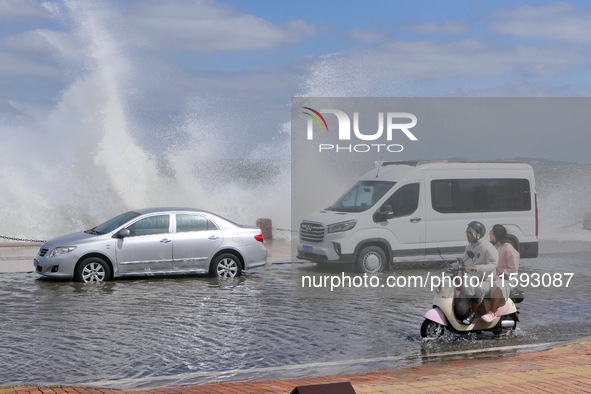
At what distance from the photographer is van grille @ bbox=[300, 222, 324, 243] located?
20734mm

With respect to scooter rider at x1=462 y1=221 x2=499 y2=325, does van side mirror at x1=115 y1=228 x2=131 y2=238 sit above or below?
above

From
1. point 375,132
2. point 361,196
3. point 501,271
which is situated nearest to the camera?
point 501,271

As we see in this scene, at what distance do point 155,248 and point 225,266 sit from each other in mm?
1530

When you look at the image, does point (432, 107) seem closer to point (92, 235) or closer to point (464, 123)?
point (464, 123)

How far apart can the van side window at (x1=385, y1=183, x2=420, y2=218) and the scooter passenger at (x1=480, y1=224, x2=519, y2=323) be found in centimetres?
765

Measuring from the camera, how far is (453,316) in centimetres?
1175

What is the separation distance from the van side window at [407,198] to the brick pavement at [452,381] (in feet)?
34.2

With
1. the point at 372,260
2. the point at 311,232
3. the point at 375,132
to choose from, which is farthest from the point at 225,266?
the point at 375,132

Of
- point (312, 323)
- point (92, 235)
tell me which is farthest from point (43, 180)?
point (312, 323)

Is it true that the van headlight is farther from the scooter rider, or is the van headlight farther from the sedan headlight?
the scooter rider

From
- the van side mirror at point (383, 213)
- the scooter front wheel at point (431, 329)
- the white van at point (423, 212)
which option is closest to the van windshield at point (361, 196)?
the white van at point (423, 212)

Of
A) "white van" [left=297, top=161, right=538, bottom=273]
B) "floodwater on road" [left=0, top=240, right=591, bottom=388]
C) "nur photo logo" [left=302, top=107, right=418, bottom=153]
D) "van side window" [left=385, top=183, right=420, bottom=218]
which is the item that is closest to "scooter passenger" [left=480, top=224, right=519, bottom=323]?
"floodwater on road" [left=0, top=240, right=591, bottom=388]

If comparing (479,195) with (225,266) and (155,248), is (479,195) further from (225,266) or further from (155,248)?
(155,248)

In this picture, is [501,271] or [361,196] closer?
[501,271]
